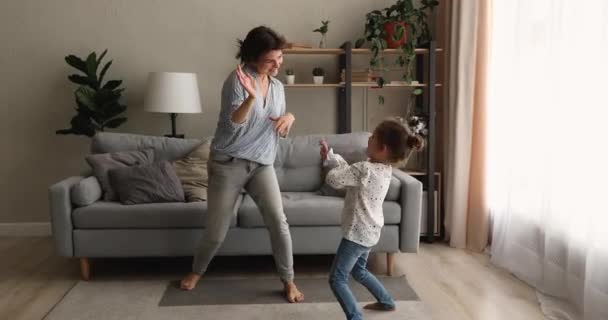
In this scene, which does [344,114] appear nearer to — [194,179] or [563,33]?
[194,179]

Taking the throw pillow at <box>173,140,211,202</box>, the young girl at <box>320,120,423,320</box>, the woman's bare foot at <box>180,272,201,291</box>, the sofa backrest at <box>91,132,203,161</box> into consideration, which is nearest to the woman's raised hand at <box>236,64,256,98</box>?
the young girl at <box>320,120,423,320</box>

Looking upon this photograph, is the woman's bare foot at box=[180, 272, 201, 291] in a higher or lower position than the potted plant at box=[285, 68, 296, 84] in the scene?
lower

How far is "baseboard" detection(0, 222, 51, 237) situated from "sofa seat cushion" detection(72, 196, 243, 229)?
4.82 ft

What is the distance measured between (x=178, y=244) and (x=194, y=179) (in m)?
0.47

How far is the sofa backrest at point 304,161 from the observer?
3570 millimetres

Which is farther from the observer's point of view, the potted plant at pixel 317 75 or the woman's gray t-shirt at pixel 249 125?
the potted plant at pixel 317 75

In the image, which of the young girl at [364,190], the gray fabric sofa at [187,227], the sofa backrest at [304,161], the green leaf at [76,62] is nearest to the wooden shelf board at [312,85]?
the sofa backrest at [304,161]

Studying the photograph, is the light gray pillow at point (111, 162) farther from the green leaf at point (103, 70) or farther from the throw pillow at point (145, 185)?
the green leaf at point (103, 70)

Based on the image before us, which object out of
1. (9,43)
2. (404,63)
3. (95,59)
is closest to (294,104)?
(404,63)

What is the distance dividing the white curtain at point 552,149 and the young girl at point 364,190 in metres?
0.89

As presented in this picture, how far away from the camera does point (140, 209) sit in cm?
299

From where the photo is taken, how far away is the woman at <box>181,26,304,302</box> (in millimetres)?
2439

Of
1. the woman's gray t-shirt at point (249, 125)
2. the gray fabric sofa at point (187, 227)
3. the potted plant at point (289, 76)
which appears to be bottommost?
the gray fabric sofa at point (187, 227)

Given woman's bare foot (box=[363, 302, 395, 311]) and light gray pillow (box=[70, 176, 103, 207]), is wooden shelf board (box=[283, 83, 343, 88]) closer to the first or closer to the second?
light gray pillow (box=[70, 176, 103, 207])
